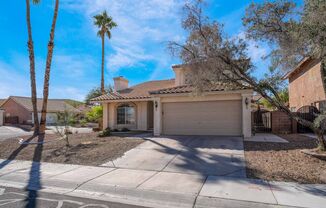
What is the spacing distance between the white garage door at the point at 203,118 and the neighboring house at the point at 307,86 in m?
3.97

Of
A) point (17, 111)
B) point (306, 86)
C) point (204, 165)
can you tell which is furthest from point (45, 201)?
point (17, 111)

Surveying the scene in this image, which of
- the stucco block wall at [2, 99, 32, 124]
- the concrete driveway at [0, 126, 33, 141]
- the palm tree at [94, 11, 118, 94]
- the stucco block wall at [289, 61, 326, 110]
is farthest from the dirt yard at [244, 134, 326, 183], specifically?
the stucco block wall at [2, 99, 32, 124]

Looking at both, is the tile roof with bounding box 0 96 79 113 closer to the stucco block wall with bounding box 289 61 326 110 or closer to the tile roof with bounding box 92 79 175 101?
the tile roof with bounding box 92 79 175 101

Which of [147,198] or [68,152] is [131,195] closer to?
[147,198]

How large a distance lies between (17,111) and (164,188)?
44683 millimetres

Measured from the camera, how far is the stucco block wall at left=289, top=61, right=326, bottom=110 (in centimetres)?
1702

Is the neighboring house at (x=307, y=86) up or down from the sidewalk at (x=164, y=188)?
up

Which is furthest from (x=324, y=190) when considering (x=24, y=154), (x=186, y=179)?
(x=24, y=154)

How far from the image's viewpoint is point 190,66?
Answer: 1005 cm

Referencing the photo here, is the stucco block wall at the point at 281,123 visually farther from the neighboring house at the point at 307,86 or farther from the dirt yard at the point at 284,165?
the dirt yard at the point at 284,165

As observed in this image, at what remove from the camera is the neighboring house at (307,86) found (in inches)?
661

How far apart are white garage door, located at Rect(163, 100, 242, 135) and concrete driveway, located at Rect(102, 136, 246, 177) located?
9.06ft

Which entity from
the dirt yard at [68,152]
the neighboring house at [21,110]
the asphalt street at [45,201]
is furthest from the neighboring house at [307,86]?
the neighboring house at [21,110]

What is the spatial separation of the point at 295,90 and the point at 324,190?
20067mm
